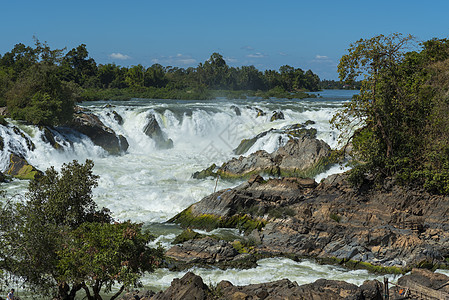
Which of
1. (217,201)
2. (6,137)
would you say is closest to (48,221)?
(217,201)

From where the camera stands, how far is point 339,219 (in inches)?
790

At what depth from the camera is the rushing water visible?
1723cm

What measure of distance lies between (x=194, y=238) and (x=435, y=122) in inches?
509

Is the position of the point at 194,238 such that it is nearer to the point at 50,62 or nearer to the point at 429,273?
the point at 429,273

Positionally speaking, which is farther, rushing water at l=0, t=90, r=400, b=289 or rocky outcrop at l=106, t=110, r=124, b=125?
rocky outcrop at l=106, t=110, r=124, b=125

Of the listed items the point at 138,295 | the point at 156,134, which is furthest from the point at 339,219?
the point at 156,134

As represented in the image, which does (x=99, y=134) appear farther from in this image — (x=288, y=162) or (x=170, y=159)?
(x=288, y=162)

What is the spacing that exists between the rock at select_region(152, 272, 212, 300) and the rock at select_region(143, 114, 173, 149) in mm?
30647

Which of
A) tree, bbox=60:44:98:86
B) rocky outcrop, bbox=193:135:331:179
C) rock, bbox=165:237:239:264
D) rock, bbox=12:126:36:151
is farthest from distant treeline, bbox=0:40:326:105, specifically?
rock, bbox=165:237:239:264

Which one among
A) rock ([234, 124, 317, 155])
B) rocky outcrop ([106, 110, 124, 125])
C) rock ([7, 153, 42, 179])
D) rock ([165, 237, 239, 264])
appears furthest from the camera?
rocky outcrop ([106, 110, 124, 125])

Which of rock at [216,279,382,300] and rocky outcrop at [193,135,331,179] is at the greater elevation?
rocky outcrop at [193,135,331,179]

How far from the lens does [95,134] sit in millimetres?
39500

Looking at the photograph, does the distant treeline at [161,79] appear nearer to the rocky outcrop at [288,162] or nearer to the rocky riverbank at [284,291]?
the rocky outcrop at [288,162]

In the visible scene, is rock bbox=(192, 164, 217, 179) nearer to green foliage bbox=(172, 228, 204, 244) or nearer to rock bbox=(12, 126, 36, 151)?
green foliage bbox=(172, 228, 204, 244)
